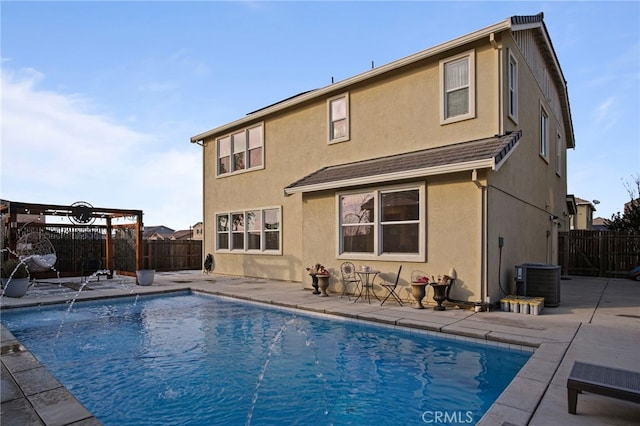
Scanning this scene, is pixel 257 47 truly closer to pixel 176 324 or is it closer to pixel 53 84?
pixel 53 84

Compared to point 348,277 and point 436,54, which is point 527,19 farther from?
point 348,277

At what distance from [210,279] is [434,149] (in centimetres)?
999

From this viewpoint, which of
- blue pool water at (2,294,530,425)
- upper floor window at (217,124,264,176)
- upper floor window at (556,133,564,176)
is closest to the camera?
blue pool water at (2,294,530,425)

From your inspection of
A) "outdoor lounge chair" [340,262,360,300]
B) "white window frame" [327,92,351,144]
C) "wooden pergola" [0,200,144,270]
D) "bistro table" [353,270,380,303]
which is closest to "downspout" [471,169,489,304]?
"bistro table" [353,270,380,303]

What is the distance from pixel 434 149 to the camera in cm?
962

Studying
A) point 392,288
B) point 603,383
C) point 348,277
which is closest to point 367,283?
point 392,288

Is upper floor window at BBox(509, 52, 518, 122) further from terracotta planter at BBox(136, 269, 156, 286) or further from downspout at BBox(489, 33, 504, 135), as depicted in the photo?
terracotta planter at BBox(136, 269, 156, 286)

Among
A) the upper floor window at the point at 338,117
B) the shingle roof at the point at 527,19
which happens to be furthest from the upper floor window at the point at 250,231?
the shingle roof at the point at 527,19

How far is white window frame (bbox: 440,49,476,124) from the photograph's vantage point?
9.00m

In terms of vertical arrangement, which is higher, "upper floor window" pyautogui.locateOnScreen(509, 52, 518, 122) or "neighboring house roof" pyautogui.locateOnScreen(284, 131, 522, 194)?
"upper floor window" pyautogui.locateOnScreen(509, 52, 518, 122)

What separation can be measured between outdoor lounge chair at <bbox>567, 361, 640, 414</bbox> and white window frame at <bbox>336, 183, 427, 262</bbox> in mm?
5507

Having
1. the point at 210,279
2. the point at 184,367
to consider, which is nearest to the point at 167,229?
the point at 210,279

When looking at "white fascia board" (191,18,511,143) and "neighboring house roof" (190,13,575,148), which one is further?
"neighboring house roof" (190,13,575,148)

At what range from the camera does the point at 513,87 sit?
962 centimetres
